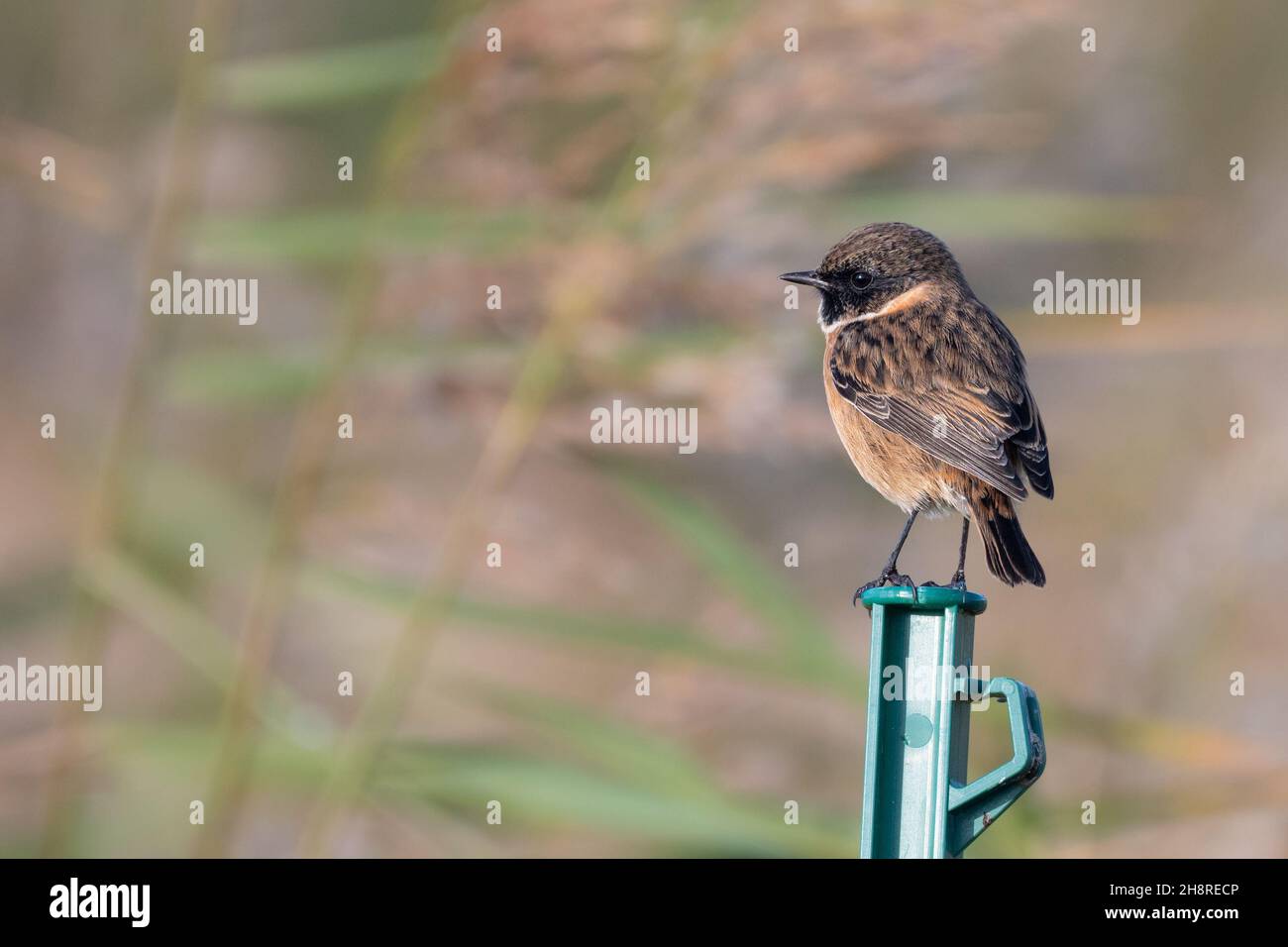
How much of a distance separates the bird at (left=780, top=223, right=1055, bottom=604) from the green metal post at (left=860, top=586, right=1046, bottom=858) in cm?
88

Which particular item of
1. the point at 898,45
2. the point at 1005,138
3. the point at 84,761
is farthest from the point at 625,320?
the point at 1005,138

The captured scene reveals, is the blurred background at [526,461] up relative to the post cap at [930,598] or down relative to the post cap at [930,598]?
up

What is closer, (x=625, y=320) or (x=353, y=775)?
(x=353, y=775)

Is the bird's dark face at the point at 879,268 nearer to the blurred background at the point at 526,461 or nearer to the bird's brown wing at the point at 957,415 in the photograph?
the blurred background at the point at 526,461

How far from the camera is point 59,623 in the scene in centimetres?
388

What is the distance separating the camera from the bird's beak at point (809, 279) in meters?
3.51

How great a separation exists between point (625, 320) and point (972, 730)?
4.10ft

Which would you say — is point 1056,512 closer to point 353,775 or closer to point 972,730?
point 972,730

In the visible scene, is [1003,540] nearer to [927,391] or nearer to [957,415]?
[957,415]

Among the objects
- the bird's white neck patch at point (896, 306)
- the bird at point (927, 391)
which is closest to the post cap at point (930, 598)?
the bird at point (927, 391)

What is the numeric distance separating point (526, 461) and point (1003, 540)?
159 cm

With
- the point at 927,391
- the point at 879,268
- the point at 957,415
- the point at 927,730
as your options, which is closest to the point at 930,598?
the point at 927,730

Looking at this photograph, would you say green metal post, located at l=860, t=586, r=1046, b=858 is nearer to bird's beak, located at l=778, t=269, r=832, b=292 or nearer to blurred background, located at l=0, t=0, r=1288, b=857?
blurred background, located at l=0, t=0, r=1288, b=857

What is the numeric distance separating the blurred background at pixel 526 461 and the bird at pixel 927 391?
141 mm
